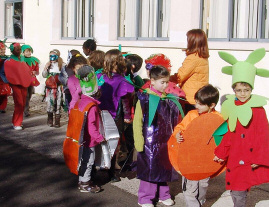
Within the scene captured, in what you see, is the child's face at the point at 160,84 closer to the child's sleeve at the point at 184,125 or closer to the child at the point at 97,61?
the child's sleeve at the point at 184,125

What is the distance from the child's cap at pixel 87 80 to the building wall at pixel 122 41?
4111mm

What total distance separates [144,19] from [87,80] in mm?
6550

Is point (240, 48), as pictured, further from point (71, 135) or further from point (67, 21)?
point (67, 21)

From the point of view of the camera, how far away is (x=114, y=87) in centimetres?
608

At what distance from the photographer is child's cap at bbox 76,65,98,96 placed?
5586mm

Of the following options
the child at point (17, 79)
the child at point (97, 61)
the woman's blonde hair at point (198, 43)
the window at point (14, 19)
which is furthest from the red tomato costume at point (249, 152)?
the window at point (14, 19)

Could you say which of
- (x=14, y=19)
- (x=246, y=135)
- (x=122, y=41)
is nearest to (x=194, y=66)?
(x=246, y=135)

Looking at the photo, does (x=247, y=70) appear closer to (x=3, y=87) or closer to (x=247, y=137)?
(x=247, y=137)

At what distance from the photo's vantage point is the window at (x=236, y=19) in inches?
362

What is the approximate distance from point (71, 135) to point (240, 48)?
14.9ft

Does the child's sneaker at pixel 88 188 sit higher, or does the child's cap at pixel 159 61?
the child's cap at pixel 159 61

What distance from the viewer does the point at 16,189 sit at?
5.89 meters

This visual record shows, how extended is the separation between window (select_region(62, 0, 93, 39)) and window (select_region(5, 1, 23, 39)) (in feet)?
9.47

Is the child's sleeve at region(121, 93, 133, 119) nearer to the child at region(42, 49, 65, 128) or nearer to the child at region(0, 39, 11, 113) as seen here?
the child at region(42, 49, 65, 128)
